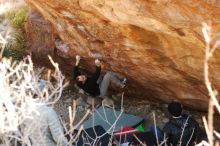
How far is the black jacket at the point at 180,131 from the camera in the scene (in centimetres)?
549

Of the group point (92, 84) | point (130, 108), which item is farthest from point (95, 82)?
point (130, 108)

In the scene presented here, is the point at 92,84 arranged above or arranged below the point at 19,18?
below

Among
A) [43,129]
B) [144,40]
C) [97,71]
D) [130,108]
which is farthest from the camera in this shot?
[130,108]

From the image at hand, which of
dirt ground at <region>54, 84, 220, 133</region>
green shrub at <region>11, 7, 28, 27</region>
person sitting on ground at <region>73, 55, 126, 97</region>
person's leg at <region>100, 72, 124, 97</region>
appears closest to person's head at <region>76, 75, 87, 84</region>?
person sitting on ground at <region>73, 55, 126, 97</region>

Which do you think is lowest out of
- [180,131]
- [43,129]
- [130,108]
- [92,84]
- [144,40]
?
[130,108]

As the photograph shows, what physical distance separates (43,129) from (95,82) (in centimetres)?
339

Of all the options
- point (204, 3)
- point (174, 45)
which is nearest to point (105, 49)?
point (174, 45)

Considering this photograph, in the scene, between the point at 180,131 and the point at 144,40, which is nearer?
the point at 180,131

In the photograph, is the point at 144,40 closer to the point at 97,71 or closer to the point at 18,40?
the point at 97,71

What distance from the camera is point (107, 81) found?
7.95 meters

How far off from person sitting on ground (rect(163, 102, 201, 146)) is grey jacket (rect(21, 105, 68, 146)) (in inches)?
61.0

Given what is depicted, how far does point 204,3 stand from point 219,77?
1.77m

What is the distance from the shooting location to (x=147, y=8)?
5.23m

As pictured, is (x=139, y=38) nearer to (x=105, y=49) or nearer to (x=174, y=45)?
(x=174, y=45)
